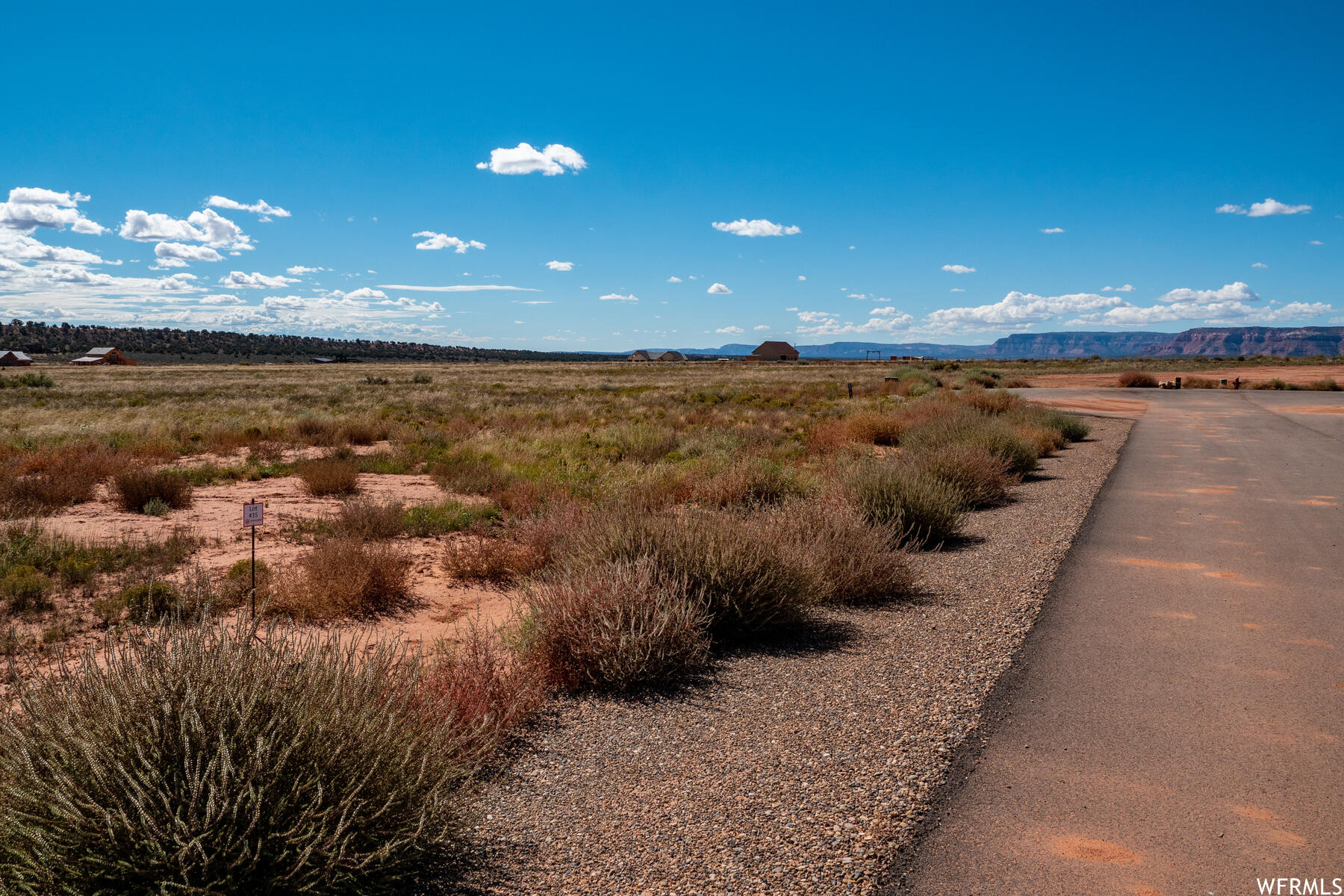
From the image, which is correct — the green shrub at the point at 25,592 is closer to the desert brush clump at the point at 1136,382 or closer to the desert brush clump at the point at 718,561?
the desert brush clump at the point at 718,561

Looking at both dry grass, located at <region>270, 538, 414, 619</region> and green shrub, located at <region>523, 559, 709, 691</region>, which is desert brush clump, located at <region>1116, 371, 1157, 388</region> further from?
green shrub, located at <region>523, 559, 709, 691</region>

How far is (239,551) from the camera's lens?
30.6ft

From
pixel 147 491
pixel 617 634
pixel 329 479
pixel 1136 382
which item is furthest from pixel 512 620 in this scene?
pixel 1136 382

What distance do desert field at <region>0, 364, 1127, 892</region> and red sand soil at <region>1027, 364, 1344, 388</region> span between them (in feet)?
148

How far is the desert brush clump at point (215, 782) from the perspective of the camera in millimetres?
2445

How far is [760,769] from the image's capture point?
3.85m

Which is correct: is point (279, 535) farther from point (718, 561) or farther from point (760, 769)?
point (760, 769)

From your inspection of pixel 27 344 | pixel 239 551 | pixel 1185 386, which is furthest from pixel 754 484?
pixel 27 344

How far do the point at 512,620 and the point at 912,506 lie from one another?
15.8 ft

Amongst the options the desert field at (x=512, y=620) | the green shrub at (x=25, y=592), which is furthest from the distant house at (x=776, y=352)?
the green shrub at (x=25, y=592)

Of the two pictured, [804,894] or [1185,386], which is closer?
[804,894]

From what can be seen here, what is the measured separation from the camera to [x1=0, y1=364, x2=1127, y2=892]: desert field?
2.88 metres

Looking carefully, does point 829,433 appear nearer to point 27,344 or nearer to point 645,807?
point 645,807

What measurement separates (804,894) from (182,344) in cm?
14729
